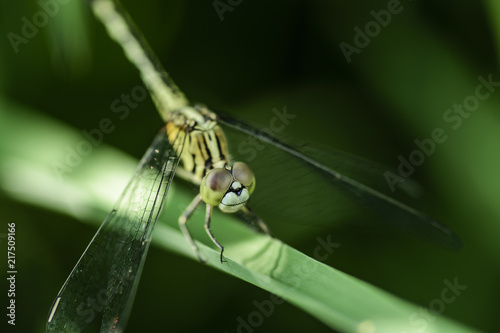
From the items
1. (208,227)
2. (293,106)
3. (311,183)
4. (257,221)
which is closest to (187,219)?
(208,227)

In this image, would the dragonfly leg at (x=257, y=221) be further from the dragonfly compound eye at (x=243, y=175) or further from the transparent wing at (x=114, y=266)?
the transparent wing at (x=114, y=266)

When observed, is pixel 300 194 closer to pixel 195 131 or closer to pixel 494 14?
pixel 195 131

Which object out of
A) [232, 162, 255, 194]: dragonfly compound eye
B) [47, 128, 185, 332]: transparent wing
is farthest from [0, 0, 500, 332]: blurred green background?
[232, 162, 255, 194]: dragonfly compound eye

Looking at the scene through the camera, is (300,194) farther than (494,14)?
Yes

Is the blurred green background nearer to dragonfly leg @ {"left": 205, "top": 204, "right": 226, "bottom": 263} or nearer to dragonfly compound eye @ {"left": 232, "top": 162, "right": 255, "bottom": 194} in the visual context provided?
dragonfly leg @ {"left": 205, "top": 204, "right": 226, "bottom": 263}

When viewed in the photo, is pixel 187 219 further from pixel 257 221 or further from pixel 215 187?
pixel 257 221

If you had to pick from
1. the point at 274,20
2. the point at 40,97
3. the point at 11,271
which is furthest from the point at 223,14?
the point at 11,271
